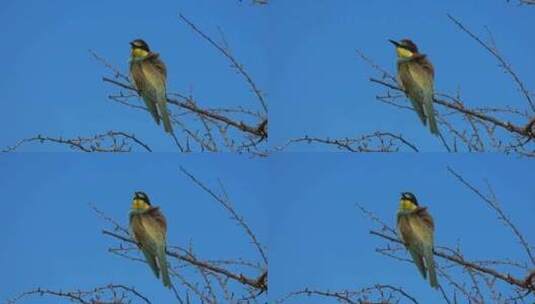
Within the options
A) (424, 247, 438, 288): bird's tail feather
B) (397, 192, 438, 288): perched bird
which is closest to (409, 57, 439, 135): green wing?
(397, 192, 438, 288): perched bird

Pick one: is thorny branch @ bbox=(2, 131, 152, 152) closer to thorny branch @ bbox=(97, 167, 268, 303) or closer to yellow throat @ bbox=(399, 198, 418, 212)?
thorny branch @ bbox=(97, 167, 268, 303)

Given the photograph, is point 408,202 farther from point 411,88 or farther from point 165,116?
point 165,116

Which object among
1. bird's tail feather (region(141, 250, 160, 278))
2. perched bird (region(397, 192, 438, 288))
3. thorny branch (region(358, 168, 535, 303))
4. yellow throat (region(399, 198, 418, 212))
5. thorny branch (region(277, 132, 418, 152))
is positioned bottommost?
thorny branch (region(358, 168, 535, 303))

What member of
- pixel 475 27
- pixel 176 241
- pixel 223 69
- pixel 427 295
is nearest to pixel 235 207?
pixel 176 241

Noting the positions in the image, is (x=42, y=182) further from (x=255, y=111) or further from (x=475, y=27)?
(x=475, y=27)

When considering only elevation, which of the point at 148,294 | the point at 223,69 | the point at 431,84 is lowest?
the point at 148,294

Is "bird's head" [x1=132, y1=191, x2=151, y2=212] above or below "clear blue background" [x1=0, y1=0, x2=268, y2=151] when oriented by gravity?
below
